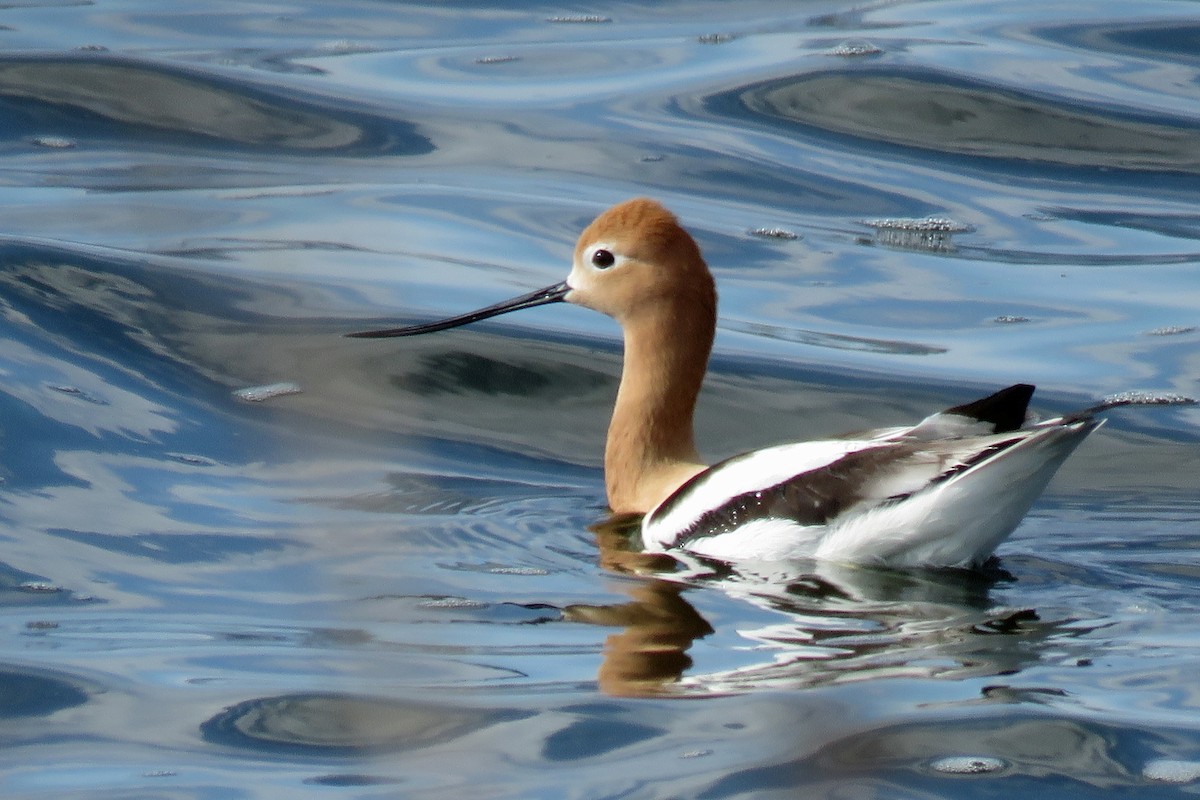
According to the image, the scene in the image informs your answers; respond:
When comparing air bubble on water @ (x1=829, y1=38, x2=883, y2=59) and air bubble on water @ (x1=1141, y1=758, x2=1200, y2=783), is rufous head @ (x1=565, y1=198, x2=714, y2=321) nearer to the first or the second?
air bubble on water @ (x1=1141, y1=758, x2=1200, y2=783)

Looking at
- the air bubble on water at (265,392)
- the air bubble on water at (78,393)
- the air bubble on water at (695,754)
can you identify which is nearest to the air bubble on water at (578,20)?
the air bubble on water at (265,392)

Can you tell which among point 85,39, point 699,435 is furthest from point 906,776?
point 85,39

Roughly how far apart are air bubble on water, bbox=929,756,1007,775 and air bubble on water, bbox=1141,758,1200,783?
12.9 inches

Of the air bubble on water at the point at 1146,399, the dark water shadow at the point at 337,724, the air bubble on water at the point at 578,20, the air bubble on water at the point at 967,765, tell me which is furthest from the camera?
the air bubble on water at the point at 578,20

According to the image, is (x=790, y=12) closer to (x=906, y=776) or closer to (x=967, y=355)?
(x=967, y=355)

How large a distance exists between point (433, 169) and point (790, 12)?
4.18 m

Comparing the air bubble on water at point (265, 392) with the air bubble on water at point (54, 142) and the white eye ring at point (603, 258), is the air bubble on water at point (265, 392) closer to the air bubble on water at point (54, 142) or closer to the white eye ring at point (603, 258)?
the white eye ring at point (603, 258)

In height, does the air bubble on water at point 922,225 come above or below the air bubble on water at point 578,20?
below

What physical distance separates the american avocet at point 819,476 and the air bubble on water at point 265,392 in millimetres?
1687

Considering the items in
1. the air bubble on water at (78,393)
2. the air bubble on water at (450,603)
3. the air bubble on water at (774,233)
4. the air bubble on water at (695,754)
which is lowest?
the air bubble on water at (450,603)

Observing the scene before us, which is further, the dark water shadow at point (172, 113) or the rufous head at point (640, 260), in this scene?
the dark water shadow at point (172, 113)

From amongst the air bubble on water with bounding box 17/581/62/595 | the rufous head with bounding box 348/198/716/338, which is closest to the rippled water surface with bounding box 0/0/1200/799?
the air bubble on water with bounding box 17/581/62/595

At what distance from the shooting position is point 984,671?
513cm

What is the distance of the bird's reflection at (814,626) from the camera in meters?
5.15
